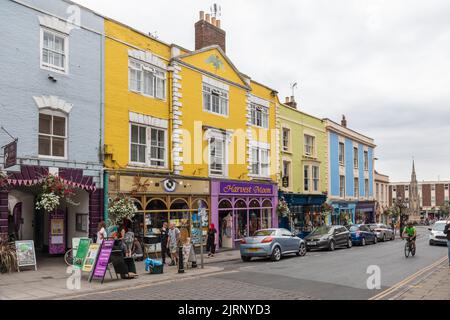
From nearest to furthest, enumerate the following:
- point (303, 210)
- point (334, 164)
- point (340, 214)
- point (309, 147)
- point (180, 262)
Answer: point (180, 262), point (303, 210), point (309, 147), point (334, 164), point (340, 214)

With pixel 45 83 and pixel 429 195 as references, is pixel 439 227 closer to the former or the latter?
pixel 45 83

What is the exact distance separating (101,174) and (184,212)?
5598 millimetres

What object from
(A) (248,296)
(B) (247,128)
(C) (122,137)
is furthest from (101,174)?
(B) (247,128)

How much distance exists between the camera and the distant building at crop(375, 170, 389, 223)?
52.5 m

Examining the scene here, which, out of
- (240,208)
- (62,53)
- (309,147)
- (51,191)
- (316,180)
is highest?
(62,53)

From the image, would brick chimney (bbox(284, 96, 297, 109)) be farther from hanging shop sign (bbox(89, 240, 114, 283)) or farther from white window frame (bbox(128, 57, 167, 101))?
hanging shop sign (bbox(89, 240, 114, 283))

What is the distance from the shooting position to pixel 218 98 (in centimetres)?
2603

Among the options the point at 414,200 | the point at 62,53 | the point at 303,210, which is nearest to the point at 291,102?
the point at 303,210

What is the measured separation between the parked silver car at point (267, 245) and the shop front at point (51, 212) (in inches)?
264

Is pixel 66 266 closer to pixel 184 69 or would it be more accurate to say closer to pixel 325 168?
pixel 184 69

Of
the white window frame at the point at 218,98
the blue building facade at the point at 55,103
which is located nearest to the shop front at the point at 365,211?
the white window frame at the point at 218,98

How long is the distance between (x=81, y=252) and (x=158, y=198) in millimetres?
6283

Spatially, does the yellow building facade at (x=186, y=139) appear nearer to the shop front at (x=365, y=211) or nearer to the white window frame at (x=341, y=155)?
the white window frame at (x=341, y=155)

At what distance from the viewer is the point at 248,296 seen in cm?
1116
